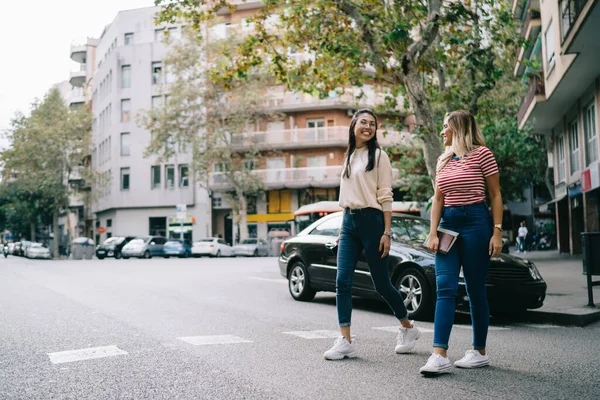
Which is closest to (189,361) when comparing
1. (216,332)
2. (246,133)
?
(216,332)

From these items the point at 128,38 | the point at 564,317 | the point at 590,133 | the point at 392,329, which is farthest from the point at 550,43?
the point at 128,38

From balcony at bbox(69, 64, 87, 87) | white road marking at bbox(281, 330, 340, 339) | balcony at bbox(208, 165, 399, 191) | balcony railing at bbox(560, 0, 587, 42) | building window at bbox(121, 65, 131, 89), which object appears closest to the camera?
white road marking at bbox(281, 330, 340, 339)

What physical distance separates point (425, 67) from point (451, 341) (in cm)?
971

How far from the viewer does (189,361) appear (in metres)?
5.42

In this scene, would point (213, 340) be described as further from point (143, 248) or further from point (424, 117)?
point (143, 248)

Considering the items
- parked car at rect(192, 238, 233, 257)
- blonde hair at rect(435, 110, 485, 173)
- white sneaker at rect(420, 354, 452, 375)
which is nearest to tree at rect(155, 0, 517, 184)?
blonde hair at rect(435, 110, 485, 173)

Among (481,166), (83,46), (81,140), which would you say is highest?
(83,46)

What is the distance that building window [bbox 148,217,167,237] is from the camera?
5428 centimetres

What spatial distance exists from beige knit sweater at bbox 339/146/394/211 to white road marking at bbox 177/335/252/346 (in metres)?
1.89

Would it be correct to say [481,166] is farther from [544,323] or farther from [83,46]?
[83,46]

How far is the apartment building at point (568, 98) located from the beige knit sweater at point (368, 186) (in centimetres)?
1078

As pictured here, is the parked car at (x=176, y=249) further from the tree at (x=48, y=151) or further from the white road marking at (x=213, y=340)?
the white road marking at (x=213, y=340)

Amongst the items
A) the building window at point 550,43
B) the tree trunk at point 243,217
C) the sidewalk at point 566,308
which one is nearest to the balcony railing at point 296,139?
the tree trunk at point 243,217

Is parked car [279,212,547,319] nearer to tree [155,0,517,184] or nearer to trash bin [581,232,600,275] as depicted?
trash bin [581,232,600,275]
